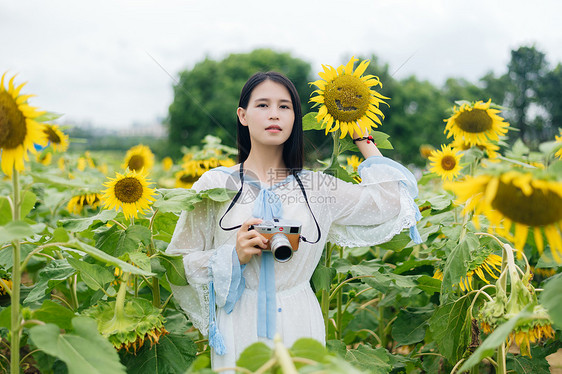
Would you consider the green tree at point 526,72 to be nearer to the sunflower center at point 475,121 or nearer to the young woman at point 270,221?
the sunflower center at point 475,121

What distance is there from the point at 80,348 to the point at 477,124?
227 cm

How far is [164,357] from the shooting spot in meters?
1.88

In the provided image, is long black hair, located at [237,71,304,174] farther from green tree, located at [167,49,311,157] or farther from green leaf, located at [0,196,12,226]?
green tree, located at [167,49,311,157]

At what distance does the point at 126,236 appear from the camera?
75.2 inches

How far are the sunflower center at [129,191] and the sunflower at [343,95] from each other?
81cm

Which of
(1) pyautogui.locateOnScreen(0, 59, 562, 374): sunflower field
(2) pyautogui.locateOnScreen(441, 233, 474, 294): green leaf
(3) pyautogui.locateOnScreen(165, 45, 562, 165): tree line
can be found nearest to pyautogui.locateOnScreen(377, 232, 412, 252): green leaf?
(1) pyautogui.locateOnScreen(0, 59, 562, 374): sunflower field

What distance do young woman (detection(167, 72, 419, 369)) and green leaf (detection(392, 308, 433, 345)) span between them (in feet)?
2.28

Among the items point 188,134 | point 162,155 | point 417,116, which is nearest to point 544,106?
point 417,116

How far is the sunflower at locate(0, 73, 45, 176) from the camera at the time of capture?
50.8 inches

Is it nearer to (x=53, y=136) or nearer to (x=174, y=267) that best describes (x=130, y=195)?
(x=174, y=267)

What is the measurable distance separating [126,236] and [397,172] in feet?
3.67

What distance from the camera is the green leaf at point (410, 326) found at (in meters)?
2.43

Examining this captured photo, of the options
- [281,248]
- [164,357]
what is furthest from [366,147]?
[164,357]

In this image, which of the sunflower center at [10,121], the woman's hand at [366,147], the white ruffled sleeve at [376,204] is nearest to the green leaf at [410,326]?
the white ruffled sleeve at [376,204]
